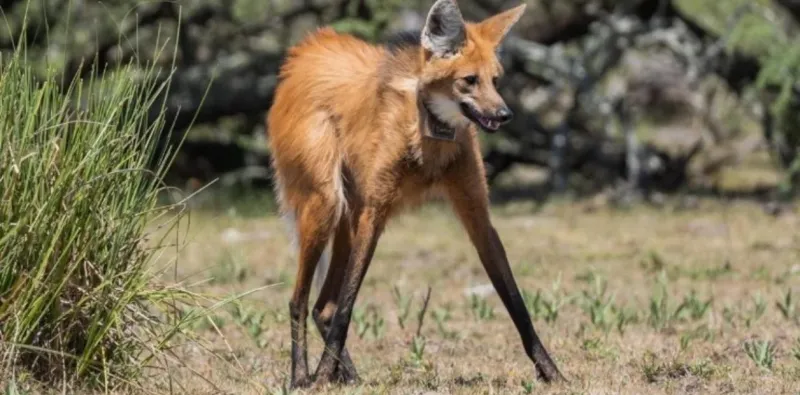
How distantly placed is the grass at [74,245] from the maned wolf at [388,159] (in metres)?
0.77

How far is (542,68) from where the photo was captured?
11.5 metres

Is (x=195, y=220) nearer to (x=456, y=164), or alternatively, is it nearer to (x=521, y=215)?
(x=521, y=215)

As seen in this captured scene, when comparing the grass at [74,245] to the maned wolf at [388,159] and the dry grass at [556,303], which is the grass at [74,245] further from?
the maned wolf at [388,159]

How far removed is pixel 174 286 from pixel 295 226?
1081mm

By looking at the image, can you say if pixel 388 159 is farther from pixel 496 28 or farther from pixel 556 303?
pixel 556 303

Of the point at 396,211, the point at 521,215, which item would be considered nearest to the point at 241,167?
the point at 521,215

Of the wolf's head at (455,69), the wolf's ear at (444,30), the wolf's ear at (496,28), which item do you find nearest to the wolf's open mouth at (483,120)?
the wolf's head at (455,69)

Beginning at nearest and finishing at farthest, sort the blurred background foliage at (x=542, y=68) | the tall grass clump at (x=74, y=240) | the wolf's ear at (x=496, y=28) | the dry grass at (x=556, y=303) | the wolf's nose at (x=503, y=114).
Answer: the tall grass clump at (x=74, y=240)
the wolf's nose at (x=503, y=114)
the dry grass at (x=556, y=303)
the wolf's ear at (x=496, y=28)
the blurred background foliage at (x=542, y=68)

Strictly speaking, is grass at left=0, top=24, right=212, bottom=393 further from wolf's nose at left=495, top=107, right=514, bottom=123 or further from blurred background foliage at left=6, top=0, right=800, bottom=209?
blurred background foliage at left=6, top=0, right=800, bottom=209

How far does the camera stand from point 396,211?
5.03m

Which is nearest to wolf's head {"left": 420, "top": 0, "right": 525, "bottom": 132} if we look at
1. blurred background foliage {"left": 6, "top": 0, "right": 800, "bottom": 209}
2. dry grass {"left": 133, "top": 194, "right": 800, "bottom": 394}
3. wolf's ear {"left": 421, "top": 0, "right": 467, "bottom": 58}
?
wolf's ear {"left": 421, "top": 0, "right": 467, "bottom": 58}

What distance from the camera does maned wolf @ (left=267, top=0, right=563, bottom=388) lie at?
4844mm

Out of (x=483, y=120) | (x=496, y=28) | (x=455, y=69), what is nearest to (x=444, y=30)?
(x=455, y=69)

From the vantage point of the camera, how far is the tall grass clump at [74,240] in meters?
4.12
